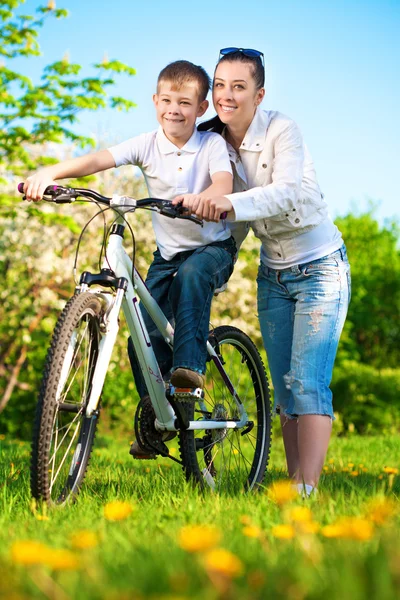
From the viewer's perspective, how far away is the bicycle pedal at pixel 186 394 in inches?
136

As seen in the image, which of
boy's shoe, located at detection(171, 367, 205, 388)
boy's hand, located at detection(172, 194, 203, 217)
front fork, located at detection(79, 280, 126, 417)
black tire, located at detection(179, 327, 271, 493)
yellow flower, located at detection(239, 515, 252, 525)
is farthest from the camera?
black tire, located at detection(179, 327, 271, 493)

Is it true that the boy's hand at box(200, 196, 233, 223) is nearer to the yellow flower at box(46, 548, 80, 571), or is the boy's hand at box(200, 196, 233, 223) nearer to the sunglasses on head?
the sunglasses on head

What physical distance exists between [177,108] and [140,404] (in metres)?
1.40

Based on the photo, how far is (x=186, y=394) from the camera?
11.3ft

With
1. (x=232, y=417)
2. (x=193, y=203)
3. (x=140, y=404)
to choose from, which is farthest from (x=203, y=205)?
(x=232, y=417)

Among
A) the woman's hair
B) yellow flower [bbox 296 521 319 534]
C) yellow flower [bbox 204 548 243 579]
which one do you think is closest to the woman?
the woman's hair

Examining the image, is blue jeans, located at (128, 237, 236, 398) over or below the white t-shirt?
below

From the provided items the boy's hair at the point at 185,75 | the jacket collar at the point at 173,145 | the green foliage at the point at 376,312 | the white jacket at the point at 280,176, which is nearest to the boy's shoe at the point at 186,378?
the white jacket at the point at 280,176

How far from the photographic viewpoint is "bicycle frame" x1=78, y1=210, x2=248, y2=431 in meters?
3.13

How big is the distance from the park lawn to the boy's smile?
1743 mm

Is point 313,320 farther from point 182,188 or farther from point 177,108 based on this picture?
point 177,108

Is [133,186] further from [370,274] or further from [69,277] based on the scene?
[370,274]

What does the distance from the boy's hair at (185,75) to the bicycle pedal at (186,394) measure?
1373 mm

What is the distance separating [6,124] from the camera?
9414 millimetres
